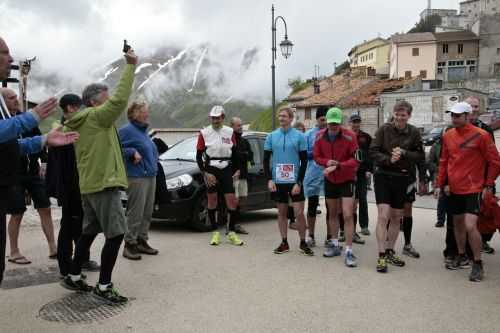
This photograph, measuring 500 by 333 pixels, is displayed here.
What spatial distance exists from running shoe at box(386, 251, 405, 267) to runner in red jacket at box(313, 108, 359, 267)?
1.42 feet

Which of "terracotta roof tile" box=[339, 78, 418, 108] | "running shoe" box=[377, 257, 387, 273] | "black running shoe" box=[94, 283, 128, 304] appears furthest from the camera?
"terracotta roof tile" box=[339, 78, 418, 108]

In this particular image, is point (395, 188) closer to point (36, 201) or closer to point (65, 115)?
point (65, 115)

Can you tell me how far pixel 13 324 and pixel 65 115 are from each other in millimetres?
2011

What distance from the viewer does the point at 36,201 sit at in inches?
235

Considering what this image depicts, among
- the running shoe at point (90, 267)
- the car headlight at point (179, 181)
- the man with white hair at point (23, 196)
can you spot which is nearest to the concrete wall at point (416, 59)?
the car headlight at point (179, 181)

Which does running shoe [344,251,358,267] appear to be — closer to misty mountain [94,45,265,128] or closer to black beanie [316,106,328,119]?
black beanie [316,106,328,119]

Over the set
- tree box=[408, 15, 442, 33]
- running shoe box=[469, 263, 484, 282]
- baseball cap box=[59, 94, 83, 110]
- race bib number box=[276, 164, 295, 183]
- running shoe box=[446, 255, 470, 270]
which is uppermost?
tree box=[408, 15, 442, 33]

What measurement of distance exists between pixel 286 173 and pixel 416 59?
75.6m

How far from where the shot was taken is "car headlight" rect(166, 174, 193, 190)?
307 inches

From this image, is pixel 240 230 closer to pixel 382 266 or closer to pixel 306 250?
pixel 306 250

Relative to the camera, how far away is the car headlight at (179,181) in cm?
779

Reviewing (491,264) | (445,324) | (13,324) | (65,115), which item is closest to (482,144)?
(491,264)

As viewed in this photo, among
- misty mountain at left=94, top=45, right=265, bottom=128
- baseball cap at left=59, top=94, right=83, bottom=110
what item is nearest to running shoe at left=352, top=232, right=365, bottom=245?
baseball cap at left=59, top=94, right=83, bottom=110

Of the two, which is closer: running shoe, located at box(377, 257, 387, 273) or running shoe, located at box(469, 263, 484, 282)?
running shoe, located at box(469, 263, 484, 282)
